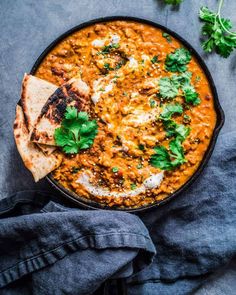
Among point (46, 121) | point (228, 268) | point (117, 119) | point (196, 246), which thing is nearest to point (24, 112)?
point (46, 121)

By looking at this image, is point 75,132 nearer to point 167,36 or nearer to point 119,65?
point 119,65

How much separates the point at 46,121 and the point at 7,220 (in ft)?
2.39

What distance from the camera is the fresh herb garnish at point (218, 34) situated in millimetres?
3500

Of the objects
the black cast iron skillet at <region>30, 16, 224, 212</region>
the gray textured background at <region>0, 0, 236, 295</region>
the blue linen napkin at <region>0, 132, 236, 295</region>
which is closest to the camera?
the blue linen napkin at <region>0, 132, 236, 295</region>

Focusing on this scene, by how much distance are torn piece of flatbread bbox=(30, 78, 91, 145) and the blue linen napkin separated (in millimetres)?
499

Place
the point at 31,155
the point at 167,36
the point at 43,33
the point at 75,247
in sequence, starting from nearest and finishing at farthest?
the point at 75,247 → the point at 31,155 → the point at 167,36 → the point at 43,33

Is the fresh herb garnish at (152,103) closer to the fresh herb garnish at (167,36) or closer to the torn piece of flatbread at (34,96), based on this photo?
the fresh herb garnish at (167,36)

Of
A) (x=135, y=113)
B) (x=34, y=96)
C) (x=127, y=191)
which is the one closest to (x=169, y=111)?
(x=135, y=113)

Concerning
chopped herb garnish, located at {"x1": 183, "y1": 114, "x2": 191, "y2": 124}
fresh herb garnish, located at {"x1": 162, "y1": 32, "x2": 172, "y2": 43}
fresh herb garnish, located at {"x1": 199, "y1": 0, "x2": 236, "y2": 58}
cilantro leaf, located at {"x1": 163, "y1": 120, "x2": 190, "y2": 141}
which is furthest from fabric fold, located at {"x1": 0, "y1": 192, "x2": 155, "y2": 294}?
fresh herb garnish, located at {"x1": 199, "y1": 0, "x2": 236, "y2": 58}

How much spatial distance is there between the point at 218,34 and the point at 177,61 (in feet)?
1.31

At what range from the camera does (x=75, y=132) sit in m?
3.25

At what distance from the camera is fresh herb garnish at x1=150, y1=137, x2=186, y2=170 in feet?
10.7

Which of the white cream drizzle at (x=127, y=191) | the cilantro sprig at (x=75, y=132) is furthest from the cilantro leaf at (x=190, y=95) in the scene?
the cilantro sprig at (x=75, y=132)

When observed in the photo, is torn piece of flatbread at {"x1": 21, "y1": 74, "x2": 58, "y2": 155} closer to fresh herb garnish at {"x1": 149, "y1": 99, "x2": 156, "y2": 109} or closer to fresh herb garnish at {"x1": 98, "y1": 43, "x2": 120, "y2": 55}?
fresh herb garnish at {"x1": 98, "y1": 43, "x2": 120, "y2": 55}
